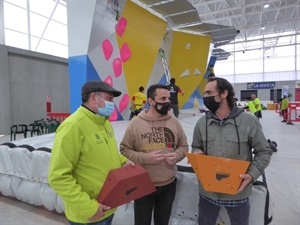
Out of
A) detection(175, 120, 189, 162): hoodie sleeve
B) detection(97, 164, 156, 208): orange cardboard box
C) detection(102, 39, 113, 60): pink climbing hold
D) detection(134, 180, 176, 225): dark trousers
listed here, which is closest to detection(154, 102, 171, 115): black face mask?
detection(175, 120, 189, 162): hoodie sleeve

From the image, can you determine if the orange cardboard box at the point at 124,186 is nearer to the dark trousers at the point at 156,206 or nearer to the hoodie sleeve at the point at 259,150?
the dark trousers at the point at 156,206

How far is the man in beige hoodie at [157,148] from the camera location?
5.00 ft

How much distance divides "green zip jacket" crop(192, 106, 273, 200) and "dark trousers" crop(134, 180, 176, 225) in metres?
0.29

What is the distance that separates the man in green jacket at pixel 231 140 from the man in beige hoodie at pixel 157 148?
0.66ft

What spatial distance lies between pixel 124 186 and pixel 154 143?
371 millimetres

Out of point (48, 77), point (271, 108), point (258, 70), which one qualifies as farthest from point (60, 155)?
point (258, 70)

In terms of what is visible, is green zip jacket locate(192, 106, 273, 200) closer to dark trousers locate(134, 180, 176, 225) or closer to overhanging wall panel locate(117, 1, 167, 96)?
dark trousers locate(134, 180, 176, 225)

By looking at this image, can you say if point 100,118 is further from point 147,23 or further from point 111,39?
point 147,23

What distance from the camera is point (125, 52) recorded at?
20.3 ft

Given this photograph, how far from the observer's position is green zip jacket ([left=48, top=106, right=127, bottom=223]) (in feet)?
3.61

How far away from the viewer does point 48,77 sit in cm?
1004

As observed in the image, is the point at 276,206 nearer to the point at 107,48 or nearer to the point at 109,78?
the point at 109,78

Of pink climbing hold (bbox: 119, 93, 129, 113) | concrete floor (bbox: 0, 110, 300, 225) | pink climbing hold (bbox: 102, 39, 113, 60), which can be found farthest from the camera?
pink climbing hold (bbox: 119, 93, 129, 113)

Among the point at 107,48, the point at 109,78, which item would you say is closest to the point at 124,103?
the point at 109,78
